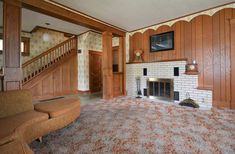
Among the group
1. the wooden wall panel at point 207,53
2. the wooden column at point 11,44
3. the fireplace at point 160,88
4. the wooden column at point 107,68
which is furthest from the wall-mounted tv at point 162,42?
the wooden column at point 11,44

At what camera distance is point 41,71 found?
15.9 ft

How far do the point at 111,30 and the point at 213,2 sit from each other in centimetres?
303

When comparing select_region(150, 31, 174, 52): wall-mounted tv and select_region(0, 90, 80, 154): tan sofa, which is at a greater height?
select_region(150, 31, 174, 52): wall-mounted tv

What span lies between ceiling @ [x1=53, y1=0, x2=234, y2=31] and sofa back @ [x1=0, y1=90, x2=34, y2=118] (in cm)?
231

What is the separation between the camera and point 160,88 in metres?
4.58

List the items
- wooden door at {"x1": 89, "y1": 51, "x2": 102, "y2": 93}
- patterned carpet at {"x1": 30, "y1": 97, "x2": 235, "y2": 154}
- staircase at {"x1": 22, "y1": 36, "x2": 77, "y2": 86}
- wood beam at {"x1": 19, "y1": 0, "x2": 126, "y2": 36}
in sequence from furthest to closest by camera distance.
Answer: wooden door at {"x1": 89, "y1": 51, "x2": 102, "y2": 93} < staircase at {"x1": 22, "y1": 36, "x2": 77, "y2": 86} < wood beam at {"x1": 19, "y1": 0, "x2": 126, "y2": 36} < patterned carpet at {"x1": 30, "y1": 97, "x2": 235, "y2": 154}

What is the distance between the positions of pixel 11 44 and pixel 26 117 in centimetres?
165

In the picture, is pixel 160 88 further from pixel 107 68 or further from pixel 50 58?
pixel 50 58

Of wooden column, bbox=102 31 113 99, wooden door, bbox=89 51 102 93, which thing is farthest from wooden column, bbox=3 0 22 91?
wooden door, bbox=89 51 102 93

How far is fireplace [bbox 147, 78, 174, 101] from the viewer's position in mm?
4316

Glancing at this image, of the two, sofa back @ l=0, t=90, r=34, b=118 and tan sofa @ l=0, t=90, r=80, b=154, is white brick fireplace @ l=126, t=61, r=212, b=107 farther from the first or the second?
sofa back @ l=0, t=90, r=34, b=118

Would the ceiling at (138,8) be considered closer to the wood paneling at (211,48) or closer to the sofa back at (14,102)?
the wood paneling at (211,48)

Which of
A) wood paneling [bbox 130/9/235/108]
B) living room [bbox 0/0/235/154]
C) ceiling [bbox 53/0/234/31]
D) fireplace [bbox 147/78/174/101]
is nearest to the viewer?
living room [bbox 0/0/235/154]

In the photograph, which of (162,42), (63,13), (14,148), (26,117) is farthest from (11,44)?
(162,42)
